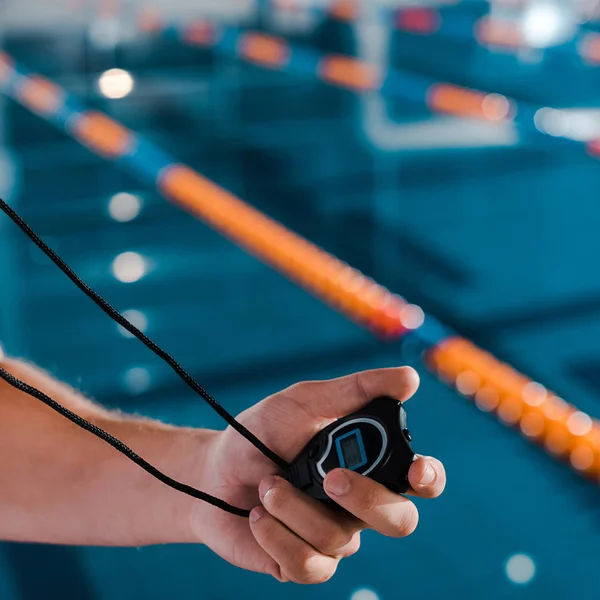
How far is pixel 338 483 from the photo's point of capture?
82 centimetres

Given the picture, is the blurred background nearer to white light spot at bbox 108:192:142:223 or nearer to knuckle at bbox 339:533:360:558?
white light spot at bbox 108:192:142:223

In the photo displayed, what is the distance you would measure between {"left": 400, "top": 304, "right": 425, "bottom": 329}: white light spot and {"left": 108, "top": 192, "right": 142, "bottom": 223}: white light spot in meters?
1.19

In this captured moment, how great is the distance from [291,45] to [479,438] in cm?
531

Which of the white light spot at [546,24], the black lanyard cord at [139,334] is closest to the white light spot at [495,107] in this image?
the white light spot at [546,24]

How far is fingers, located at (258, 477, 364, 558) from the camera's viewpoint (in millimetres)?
860

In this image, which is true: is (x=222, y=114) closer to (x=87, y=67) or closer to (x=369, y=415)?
(x=87, y=67)

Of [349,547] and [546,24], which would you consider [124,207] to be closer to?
[349,547]

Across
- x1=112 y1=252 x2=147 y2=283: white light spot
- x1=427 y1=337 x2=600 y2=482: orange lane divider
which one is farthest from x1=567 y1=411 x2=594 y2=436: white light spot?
x1=112 y1=252 x2=147 y2=283: white light spot

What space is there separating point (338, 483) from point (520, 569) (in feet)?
2.79

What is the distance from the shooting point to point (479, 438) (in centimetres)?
192

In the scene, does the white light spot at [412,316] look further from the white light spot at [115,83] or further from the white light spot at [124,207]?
the white light spot at [115,83]

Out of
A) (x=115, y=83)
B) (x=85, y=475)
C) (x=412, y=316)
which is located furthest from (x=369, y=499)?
(x=115, y=83)

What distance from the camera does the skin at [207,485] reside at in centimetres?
86

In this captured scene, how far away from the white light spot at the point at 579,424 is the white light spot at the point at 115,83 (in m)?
3.88
